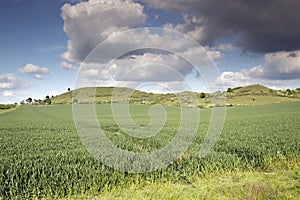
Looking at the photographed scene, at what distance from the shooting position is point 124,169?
38.3ft

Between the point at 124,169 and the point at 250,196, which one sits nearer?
the point at 250,196

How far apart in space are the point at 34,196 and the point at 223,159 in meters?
8.51

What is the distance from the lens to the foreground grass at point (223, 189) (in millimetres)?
9227

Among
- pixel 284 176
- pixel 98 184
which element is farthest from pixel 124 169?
pixel 284 176

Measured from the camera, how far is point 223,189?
32.7ft

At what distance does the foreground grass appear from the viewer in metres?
Answer: 9.23

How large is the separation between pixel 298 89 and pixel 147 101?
2566 inches

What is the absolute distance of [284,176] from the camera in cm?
1139

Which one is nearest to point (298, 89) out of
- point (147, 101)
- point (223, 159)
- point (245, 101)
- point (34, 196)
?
point (245, 101)

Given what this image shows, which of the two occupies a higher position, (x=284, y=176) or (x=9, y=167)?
(x=9, y=167)

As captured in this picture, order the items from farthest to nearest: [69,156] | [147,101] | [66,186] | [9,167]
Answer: [147,101] < [69,156] < [9,167] < [66,186]

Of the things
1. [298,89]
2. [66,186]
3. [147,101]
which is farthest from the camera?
[298,89]

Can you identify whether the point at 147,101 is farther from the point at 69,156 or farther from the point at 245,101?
the point at 69,156

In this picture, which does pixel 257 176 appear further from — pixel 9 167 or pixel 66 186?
pixel 9 167
